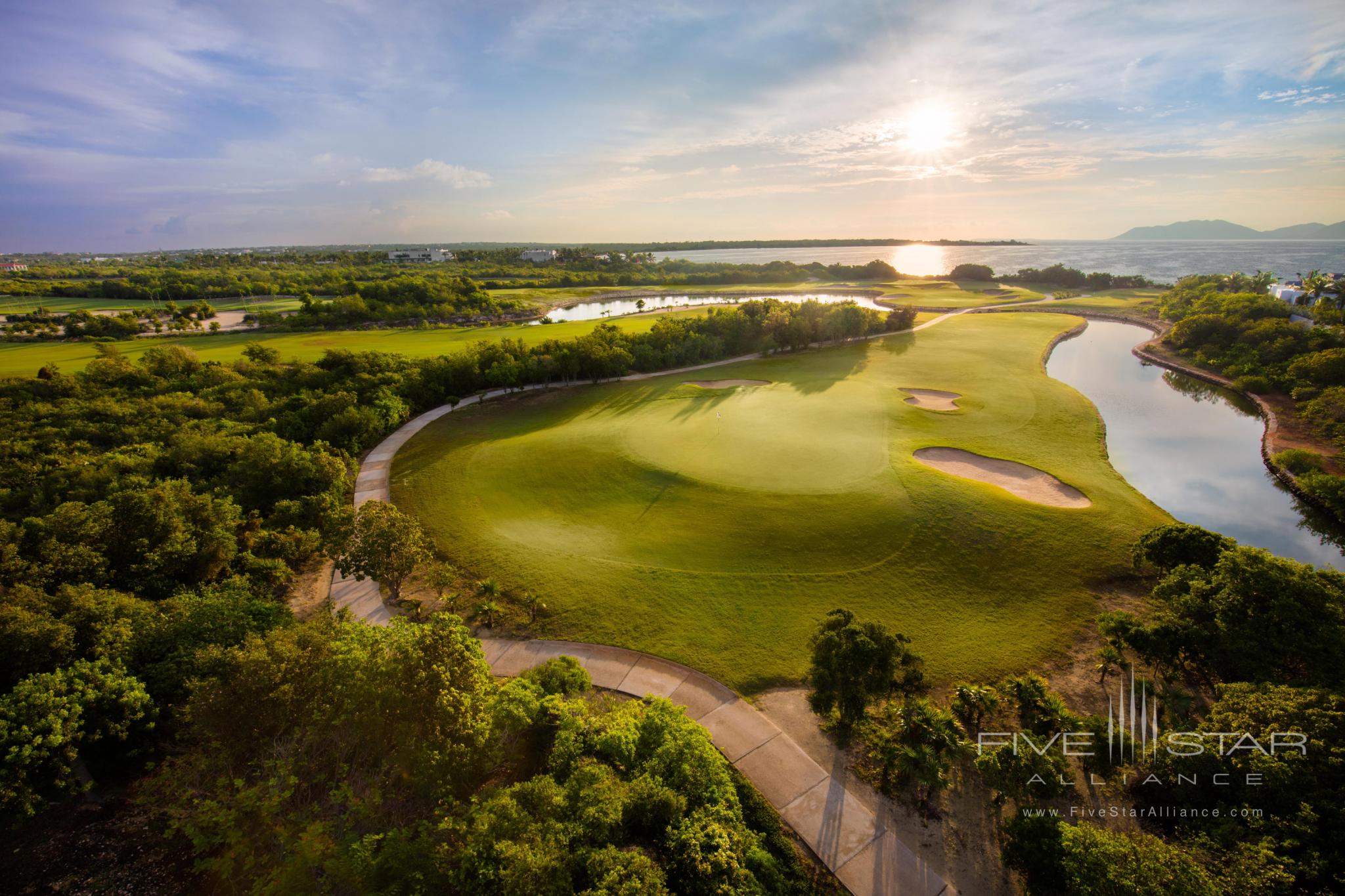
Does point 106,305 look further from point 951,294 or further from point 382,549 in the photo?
point 951,294

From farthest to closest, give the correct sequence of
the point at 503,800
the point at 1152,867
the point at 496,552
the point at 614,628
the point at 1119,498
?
the point at 1119,498 → the point at 496,552 → the point at 614,628 → the point at 503,800 → the point at 1152,867

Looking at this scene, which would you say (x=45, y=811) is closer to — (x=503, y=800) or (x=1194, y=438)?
(x=503, y=800)

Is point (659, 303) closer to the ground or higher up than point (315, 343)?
higher up

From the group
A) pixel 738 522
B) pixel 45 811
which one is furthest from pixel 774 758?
pixel 45 811

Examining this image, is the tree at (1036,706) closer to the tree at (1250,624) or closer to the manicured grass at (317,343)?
the tree at (1250,624)

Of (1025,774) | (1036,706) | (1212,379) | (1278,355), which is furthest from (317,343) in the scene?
(1278,355)
